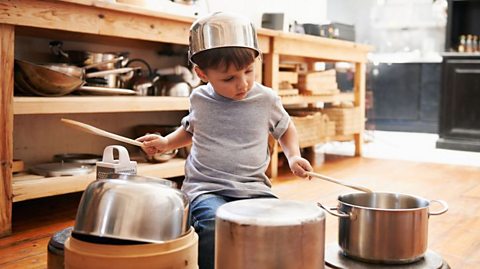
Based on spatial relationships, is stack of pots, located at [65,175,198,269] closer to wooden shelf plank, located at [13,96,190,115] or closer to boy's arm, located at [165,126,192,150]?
boy's arm, located at [165,126,192,150]

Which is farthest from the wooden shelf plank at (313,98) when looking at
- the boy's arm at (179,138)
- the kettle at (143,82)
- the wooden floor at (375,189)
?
the boy's arm at (179,138)

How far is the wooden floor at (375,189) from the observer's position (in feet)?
5.23

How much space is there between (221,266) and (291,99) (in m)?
2.35

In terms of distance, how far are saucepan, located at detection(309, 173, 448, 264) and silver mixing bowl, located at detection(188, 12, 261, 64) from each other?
1.04 ft

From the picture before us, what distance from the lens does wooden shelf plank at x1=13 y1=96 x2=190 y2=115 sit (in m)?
1.77

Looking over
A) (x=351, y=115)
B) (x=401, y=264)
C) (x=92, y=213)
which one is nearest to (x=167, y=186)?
(x=92, y=213)

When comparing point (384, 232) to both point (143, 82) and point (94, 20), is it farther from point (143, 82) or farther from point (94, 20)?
point (143, 82)

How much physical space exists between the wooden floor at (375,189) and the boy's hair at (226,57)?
70 centimetres

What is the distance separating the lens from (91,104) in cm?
199

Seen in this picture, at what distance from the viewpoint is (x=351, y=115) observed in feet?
12.2

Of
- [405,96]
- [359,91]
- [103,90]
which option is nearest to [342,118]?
[359,91]

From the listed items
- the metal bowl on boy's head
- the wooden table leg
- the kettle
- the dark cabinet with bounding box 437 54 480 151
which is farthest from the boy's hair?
the dark cabinet with bounding box 437 54 480 151

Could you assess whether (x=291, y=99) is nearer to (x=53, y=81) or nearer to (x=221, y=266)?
(x=53, y=81)

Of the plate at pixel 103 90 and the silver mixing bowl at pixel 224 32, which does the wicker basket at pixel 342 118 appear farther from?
the silver mixing bowl at pixel 224 32
